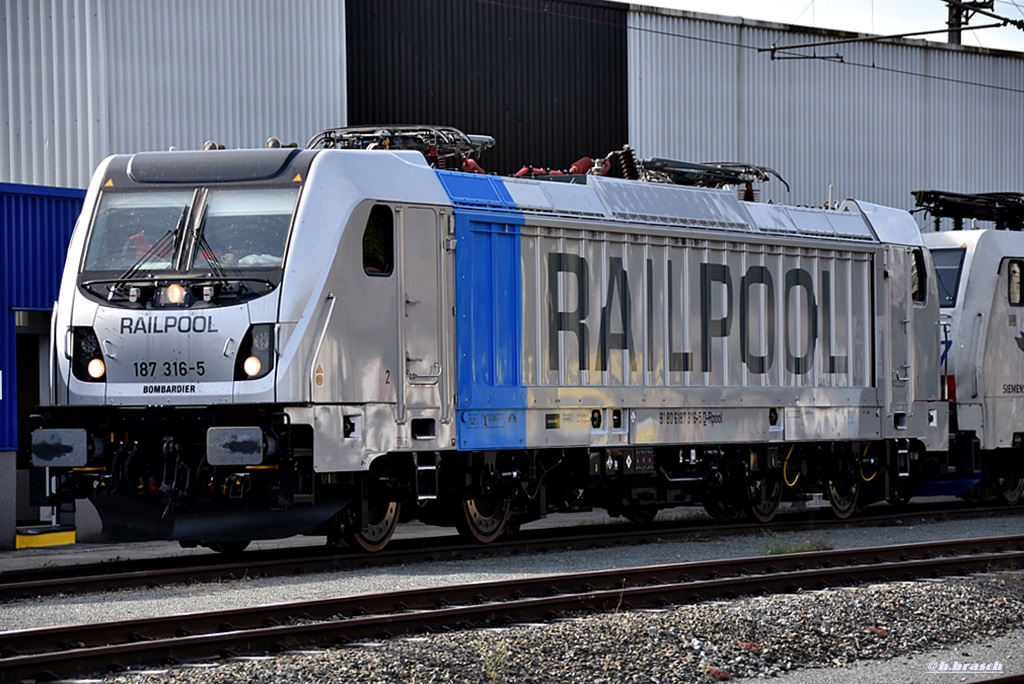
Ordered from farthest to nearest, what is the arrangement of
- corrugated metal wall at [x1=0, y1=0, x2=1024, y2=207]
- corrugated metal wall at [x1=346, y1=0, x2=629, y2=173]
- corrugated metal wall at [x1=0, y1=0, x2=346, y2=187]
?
corrugated metal wall at [x1=346, y1=0, x2=629, y2=173] → corrugated metal wall at [x1=0, y1=0, x2=1024, y2=207] → corrugated metal wall at [x1=0, y1=0, x2=346, y2=187]

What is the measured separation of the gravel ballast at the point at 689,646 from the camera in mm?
9414

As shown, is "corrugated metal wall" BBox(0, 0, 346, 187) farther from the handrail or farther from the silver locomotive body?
the silver locomotive body

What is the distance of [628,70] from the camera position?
2689 centimetres

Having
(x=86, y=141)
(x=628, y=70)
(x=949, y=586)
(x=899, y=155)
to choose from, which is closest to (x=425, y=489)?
(x=949, y=586)

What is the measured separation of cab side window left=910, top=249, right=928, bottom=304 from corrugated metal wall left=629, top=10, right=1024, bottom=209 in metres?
7.06

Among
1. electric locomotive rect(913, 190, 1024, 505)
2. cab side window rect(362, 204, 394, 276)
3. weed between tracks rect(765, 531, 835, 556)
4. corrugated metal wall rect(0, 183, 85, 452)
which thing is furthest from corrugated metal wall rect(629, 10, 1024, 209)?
cab side window rect(362, 204, 394, 276)

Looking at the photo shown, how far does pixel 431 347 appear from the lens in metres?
15.0

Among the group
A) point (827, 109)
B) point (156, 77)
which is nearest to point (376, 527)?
point (156, 77)

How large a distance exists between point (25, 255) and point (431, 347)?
21.5 feet

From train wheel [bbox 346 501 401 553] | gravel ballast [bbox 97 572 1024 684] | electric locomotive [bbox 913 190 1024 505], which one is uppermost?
electric locomotive [bbox 913 190 1024 505]

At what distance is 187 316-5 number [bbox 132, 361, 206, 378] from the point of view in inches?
541

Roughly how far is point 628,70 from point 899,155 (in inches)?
265

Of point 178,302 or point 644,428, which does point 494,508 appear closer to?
point 644,428

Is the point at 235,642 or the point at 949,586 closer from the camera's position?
the point at 235,642
